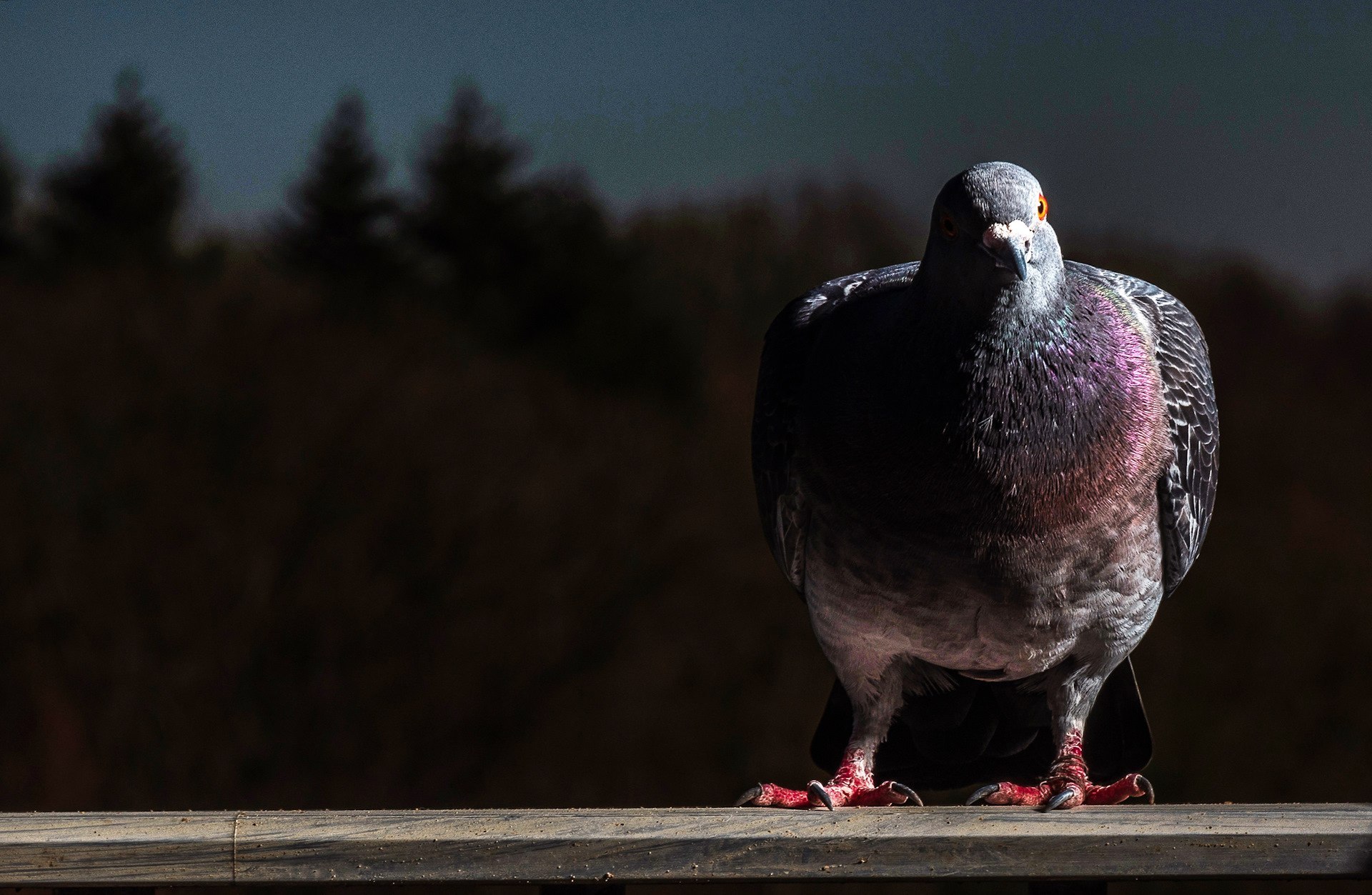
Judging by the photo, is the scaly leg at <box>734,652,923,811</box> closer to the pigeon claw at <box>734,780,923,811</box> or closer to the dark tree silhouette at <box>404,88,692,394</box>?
the pigeon claw at <box>734,780,923,811</box>

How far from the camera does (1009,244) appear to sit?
8.59ft

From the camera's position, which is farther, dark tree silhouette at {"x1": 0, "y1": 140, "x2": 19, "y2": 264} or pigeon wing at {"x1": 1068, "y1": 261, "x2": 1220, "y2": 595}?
dark tree silhouette at {"x1": 0, "y1": 140, "x2": 19, "y2": 264}

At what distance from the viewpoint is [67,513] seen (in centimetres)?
1527

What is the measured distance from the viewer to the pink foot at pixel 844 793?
307cm

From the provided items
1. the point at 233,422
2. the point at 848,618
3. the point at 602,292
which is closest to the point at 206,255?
the point at 233,422

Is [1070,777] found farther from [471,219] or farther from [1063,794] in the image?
[471,219]

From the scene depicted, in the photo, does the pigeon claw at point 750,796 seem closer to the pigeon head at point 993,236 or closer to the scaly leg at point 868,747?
the scaly leg at point 868,747

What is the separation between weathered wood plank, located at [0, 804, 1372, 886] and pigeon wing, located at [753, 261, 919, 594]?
0.94 metres

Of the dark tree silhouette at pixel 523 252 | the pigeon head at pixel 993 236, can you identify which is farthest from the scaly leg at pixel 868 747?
the dark tree silhouette at pixel 523 252

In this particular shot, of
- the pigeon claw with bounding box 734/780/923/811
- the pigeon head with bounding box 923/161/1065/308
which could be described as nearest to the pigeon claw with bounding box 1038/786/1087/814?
the pigeon claw with bounding box 734/780/923/811

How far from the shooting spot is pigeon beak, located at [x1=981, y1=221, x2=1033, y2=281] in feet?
8.57

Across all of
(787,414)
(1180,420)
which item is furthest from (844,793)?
(1180,420)

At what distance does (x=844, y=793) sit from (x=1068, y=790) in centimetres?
60

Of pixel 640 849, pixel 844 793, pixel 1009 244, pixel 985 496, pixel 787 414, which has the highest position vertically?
pixel 1009 244
